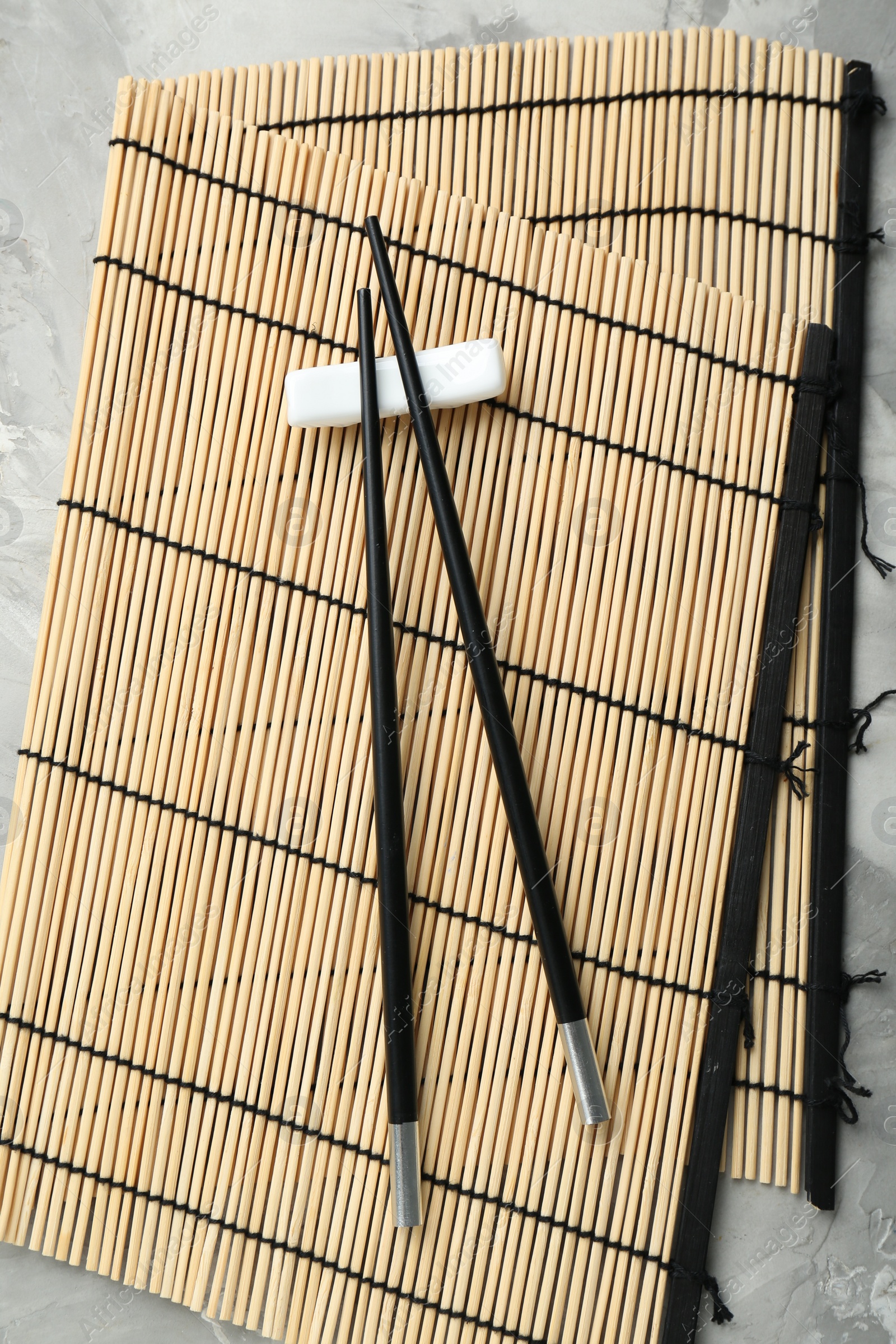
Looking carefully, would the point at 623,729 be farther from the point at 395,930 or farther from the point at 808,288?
the point at 808,288

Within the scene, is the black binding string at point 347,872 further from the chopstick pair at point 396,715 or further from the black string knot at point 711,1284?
the black string knot at point 711,1284

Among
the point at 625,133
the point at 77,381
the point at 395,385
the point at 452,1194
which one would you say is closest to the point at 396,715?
the point at 395,385

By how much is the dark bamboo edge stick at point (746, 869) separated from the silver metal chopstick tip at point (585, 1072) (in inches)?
4.1

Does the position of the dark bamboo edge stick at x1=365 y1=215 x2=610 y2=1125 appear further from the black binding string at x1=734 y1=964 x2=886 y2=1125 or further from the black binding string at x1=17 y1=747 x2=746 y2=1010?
the black binding string at x1=734 y1=964 x2=886 y2=1125

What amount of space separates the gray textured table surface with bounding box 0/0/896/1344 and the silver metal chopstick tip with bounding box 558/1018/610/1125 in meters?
0.18

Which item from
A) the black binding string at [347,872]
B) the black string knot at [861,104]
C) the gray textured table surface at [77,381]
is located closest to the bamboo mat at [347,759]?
the black binding string at [347,872]

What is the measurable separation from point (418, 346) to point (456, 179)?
0.73 ft

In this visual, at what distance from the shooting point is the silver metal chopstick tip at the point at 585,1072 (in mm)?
766

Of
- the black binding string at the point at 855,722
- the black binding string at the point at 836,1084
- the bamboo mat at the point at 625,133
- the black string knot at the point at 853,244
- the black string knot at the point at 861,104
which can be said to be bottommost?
the black binding string at the point at 836,1084

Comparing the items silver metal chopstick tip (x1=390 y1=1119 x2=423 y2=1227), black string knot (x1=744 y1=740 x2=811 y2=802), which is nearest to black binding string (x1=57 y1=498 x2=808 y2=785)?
black string knot (x1=744 y1=740 x2=811 y2=802)

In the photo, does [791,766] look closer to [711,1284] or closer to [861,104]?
[711,1284]

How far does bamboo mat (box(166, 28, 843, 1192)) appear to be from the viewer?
93 cm

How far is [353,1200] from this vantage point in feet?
2.58

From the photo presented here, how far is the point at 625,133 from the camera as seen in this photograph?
94 centimetres
